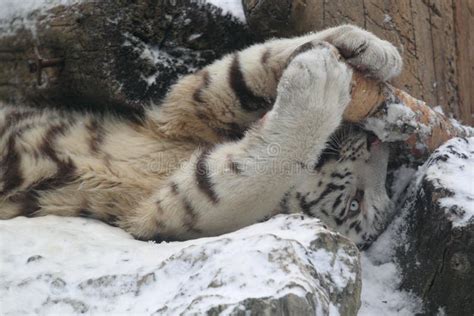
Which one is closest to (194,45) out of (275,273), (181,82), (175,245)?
(181,82)

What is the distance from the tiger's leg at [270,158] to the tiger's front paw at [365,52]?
113 mm

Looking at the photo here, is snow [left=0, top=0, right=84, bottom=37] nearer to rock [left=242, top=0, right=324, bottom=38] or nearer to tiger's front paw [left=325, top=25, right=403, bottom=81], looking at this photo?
rock [left=242, top=0, right=324, bottom=38]

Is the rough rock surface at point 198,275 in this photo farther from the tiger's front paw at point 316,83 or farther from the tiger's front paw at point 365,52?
the tiger's front paw at point 365,52

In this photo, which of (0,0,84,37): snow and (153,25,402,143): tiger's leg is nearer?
(153,25,402,143): tiger's leg

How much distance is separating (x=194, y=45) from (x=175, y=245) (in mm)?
1060

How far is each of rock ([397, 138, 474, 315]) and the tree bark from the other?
1.69 feet

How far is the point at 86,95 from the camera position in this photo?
8.71 feet

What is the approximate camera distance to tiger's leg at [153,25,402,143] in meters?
2.32

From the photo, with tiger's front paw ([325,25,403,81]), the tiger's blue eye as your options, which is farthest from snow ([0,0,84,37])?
the tiger's blue eye

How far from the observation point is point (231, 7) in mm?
2621

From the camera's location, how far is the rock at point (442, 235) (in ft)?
5.87

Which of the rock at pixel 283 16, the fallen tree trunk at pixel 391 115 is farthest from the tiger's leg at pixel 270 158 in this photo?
the rock at pixel 283 16

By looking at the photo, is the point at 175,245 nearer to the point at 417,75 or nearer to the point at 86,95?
the point at 86,95

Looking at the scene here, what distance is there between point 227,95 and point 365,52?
522mm
